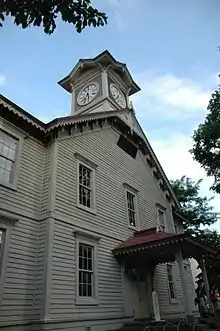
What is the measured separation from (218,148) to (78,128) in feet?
25.8

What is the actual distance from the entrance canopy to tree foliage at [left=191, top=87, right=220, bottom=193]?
512cm

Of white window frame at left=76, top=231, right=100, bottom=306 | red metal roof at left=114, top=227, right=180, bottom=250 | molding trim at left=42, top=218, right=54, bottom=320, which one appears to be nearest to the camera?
molding trim at left=42, top=218, right=54, bottom=320

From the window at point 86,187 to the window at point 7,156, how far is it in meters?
2.75

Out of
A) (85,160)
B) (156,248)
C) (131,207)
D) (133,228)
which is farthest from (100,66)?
(156,248)

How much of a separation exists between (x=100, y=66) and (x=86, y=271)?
41.4 ft

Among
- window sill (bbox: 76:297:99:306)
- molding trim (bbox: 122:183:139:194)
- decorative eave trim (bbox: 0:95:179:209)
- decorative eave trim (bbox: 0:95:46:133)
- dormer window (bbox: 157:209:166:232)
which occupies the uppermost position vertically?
decorative eave trim (bbox: 0:95:179:209)

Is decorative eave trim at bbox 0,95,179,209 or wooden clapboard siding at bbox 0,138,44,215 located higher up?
decorative eave trim at bbox 0,95,179,209

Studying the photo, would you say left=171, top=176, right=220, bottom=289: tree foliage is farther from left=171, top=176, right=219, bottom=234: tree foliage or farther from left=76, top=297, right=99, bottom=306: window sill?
left=76, top=297, right=99, bottom=306: window sill

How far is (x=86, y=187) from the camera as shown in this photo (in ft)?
37.3

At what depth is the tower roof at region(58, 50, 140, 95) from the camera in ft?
59.1

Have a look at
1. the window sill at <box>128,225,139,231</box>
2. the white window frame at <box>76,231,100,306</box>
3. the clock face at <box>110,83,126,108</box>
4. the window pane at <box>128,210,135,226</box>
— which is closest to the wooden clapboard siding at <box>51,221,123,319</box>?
the white window frame at <box>76,231,100,306</box>

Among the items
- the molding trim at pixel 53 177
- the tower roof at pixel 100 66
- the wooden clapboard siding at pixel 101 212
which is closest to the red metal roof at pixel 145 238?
the wooden clapboard siding at pixel 101 212

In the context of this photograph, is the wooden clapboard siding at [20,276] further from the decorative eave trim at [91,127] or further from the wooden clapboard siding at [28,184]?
the decorative eave trim at [91,127]

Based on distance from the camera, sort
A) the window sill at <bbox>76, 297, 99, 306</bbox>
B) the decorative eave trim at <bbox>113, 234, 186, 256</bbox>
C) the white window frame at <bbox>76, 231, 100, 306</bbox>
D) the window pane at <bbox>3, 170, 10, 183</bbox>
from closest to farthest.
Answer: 1. the window pane at <bbox>3, 170, 10, 183</bbox>
2. the window sill at <bbox>76, 297, 99, 306</bbox>
3. the white window frame at <bbox>76, 231, 100, 306</bbox>
4. the decorative eave trim at <bbox>113, 234, 186, 256</bbox>
